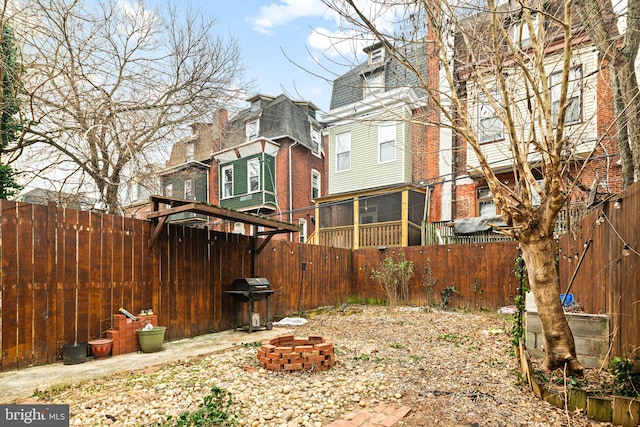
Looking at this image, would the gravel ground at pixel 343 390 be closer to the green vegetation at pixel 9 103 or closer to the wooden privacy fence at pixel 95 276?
the wooden privacy fence at pixel 95 276

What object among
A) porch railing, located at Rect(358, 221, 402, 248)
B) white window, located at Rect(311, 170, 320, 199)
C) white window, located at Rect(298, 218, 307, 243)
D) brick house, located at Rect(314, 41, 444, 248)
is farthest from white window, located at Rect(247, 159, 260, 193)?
porch railing, located at Rect(358, 221, 402, 248)

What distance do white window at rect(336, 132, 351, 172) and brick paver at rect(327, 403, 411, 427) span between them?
12108 mm

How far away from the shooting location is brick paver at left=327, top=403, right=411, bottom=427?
280 centimetres

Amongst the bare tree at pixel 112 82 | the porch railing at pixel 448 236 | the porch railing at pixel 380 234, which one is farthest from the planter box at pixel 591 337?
the porch railing at pixel 380 234

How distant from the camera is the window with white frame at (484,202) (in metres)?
11.6

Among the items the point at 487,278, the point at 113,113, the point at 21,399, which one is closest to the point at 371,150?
the point at 487,278

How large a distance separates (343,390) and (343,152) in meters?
12.2

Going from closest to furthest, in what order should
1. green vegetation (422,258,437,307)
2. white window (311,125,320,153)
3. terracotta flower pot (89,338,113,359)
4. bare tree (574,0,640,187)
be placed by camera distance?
bare tree (574,0,640,187)
terracotta flower pot (89,338,113,359)
green vegetation (422,258,437,307)
white window (311,125,320,153)

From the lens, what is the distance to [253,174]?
705 inches

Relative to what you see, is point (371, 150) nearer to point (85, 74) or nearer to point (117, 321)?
point (85, 74)

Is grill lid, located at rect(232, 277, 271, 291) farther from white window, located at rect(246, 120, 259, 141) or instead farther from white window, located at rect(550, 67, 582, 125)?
white window, located at rect(246, 120, 259, 141)

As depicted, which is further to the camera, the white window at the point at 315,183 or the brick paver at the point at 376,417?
the white window at the point at 315,183
